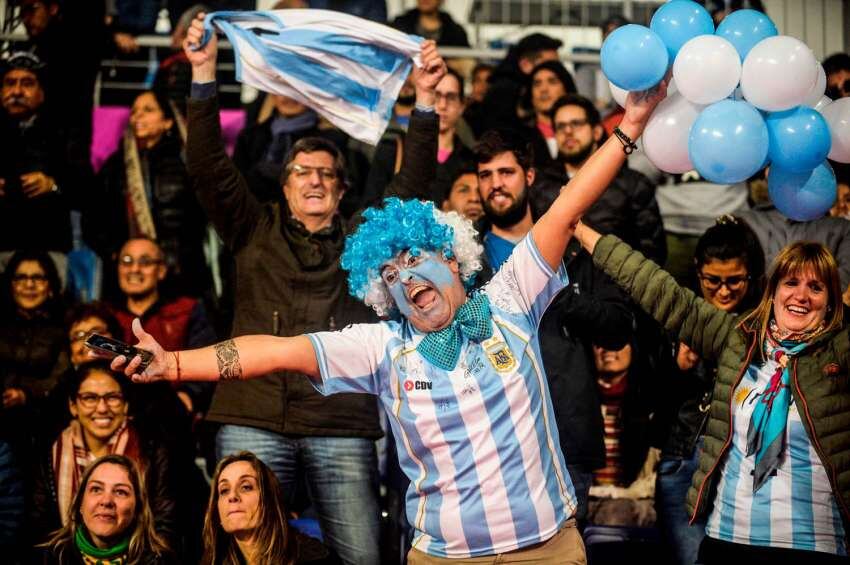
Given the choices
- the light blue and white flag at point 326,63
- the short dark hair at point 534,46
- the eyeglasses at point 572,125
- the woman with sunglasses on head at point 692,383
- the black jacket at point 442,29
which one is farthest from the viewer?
the black jacket at point 442,29

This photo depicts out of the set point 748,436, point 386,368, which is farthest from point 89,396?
point 748,436

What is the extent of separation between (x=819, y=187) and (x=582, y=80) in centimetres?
525

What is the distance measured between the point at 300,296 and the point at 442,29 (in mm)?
4608

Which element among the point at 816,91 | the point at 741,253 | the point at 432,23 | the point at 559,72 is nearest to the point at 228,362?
the point at 816,91

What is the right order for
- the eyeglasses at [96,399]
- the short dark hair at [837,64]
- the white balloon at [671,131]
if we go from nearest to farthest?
the white balloon at [671,131]
the eyeglasses at [96,399]
the short dark hair at [837,64]

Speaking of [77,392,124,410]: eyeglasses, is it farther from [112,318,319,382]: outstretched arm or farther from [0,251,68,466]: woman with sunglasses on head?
[112,318,319,382]: outstretched arm

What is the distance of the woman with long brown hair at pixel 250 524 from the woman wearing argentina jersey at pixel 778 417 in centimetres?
172

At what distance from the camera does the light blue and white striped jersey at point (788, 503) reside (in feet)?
15.2

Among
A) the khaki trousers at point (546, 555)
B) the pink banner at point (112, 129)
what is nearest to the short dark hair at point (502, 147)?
the khaki trousers at point (546, 555)

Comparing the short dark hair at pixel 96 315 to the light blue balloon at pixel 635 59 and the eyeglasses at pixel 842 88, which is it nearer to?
the light blue balloon at pixel 635 59

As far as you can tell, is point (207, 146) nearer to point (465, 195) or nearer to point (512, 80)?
point (465, 195)

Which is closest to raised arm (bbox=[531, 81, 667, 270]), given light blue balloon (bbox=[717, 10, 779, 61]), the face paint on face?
the face paint on face

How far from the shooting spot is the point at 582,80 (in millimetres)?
9727

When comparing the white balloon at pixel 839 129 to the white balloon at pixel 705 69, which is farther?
the white balloon at pixel 839 129
